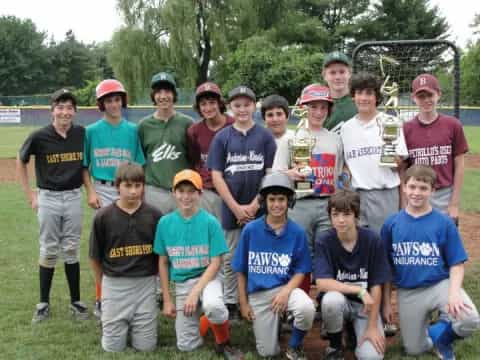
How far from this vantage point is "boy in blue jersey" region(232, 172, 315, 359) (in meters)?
3.79

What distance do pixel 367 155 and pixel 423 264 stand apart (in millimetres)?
881

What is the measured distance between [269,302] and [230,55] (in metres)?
27.0

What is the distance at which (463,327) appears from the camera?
3.50 meters

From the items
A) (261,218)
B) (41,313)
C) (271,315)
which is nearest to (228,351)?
(271,315)

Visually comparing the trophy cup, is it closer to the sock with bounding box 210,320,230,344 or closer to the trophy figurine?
the trophy figurine

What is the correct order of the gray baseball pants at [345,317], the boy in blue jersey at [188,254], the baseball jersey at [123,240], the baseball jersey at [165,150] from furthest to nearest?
the baseball jersey at [165,150]
the baseball jersey at [123,240]
the boy in blue jersey at [188,254]
the gray baseball pants at [345,317]

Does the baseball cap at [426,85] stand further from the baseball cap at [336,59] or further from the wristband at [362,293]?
the wristband at [362,293]

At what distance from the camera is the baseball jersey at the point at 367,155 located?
13.4 ft

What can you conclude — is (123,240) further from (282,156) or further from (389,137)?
(389,137)

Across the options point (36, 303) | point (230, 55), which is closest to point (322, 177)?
point (36, 303)

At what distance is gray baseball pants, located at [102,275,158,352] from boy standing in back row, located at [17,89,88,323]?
63 cm

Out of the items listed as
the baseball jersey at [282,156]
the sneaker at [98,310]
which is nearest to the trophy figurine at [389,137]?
the baseball jersey at [282,156]

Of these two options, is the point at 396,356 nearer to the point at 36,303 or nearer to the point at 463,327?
the point at 463,327

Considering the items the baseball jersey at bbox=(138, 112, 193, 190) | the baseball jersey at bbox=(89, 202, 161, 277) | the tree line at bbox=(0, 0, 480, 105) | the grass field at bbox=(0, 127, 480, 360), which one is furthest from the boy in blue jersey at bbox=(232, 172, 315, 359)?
the tree line at bbox=(0, 0, 480, 105)
